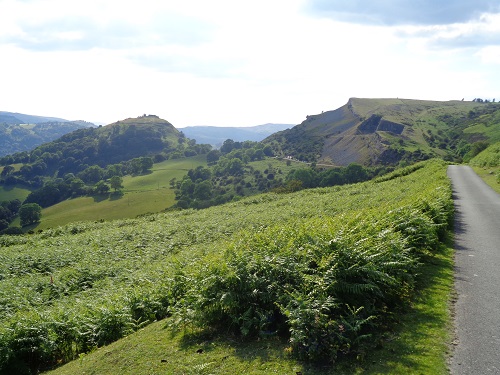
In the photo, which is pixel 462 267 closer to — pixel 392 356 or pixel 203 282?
pixel 392 356

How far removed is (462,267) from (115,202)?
547 ft

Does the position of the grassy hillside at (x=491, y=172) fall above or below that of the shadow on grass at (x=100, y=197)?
above

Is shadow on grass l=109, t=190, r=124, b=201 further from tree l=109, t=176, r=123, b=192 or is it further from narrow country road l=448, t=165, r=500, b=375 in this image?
narrow country road l=448, t=165, r=500, b=375

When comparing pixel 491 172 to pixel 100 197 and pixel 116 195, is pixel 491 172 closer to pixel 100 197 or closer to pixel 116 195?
pixel 116 195

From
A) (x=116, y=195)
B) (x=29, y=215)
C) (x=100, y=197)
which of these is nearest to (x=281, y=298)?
(x=29, y=215)

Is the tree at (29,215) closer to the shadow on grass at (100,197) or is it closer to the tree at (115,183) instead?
the shadow on grass at (100,197)

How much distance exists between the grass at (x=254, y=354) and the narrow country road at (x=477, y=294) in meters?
0.37

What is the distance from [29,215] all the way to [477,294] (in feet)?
560

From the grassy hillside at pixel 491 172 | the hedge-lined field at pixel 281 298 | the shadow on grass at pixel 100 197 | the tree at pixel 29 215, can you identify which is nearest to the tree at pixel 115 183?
the shadow on grass at pixel 100 197

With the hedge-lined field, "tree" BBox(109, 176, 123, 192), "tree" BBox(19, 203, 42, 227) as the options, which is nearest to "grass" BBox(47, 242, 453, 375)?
the hedge-lined field

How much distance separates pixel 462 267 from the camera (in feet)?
42.2

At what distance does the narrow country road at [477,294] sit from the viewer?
7020 millimetres

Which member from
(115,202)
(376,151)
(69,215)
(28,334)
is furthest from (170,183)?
(28,334)

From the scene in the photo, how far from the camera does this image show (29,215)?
145375 mm
